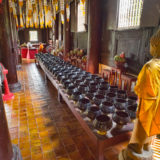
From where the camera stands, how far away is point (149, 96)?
1.04m

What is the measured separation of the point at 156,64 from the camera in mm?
1047

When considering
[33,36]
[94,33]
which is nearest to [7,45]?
[94,33]

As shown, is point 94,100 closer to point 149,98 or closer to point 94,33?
point 149,98

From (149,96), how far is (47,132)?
174 centimetres

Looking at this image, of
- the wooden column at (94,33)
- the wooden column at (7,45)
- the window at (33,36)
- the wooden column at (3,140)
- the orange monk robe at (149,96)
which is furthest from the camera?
the window at (33,36)

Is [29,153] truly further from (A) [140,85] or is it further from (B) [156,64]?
(B) [156,64]

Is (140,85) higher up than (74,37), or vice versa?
(74,37)

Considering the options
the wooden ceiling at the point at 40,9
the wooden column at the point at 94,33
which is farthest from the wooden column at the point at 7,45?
the wooden column at the point at 94,33

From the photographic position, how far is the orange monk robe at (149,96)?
3.34 ft

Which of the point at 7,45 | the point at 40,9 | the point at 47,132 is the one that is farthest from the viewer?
the point at 40,9

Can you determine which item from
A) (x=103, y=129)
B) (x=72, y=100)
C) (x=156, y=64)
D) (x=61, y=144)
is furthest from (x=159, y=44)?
(x=61, y=144)

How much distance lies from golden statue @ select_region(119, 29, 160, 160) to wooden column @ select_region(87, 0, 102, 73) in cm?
364

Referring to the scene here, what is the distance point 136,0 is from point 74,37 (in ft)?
15.2

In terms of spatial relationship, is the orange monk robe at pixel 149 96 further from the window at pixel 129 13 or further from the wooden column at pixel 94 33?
the wooden column at pixel 94 33
